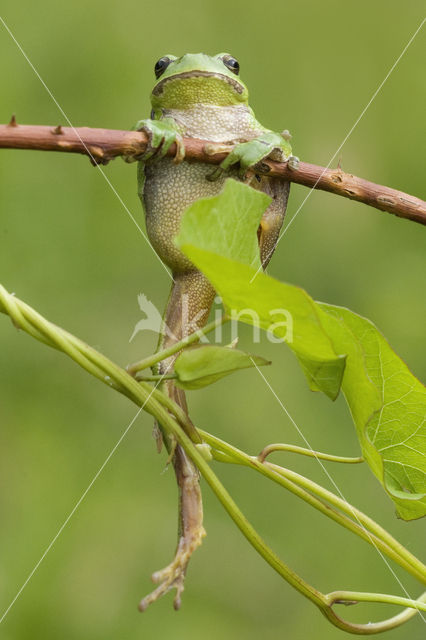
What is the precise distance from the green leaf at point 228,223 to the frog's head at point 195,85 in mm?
327

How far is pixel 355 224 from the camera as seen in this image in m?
1.90

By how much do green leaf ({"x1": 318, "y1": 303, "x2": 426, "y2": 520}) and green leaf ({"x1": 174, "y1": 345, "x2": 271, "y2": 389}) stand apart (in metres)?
0.07

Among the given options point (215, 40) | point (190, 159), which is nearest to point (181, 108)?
point (190, 159)

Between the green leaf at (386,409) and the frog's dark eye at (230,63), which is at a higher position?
the frog's dark eye at (230,63)

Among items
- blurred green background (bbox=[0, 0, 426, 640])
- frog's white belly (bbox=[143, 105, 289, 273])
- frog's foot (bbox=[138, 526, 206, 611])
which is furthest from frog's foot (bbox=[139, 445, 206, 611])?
blurred green background (bbox=[0, 0, 426, 640])

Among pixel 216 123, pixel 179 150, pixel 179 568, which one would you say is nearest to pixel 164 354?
pixel 179 568

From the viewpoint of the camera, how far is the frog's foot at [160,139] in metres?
0.77

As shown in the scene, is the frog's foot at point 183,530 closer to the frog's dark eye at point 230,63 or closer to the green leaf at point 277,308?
the green leaf at point 277,308

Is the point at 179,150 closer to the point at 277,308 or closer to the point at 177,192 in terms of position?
the point at 177,192

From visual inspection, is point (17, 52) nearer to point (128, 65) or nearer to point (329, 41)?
point (128, 65)

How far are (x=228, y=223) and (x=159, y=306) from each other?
3.49 ft

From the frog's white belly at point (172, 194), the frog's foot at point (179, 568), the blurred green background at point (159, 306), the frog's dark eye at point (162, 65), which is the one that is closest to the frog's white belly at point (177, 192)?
the frog's white belly at point (172, 194)

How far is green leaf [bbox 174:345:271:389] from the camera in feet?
1.87

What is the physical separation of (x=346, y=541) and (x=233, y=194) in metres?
1.24
